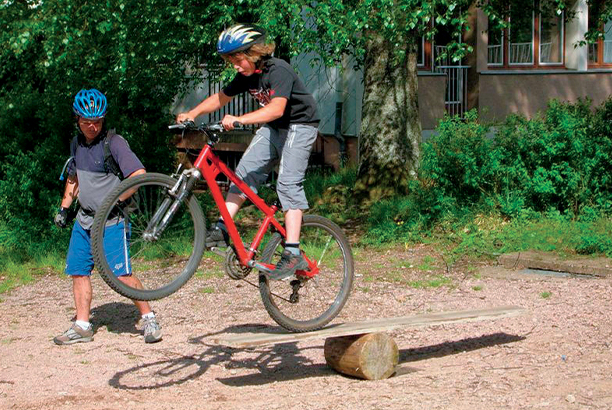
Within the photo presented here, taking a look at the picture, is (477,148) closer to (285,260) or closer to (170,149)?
(170,149)

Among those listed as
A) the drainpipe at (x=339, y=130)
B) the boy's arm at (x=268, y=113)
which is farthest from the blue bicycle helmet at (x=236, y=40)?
the drainpipe at (x=339, y=130)

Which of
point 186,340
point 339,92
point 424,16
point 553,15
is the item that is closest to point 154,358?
point 186,340

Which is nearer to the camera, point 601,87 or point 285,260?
point 285,260

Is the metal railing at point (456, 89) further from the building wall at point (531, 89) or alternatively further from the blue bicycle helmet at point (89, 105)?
the blue bicycle helmet at point (89, 105)

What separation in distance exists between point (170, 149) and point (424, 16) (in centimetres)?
395

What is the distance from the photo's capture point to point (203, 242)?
6.11 metres

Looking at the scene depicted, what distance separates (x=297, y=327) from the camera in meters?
6.86

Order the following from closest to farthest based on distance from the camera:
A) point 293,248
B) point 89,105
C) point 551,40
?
point 293,248, point 89,105, point 551,40

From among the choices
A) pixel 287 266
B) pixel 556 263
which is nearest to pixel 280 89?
pixel 287 266

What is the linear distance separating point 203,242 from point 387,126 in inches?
338

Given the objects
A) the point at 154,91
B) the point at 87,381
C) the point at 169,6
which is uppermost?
the point at 169,6

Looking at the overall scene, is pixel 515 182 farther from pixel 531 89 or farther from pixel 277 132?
pixel 531 89

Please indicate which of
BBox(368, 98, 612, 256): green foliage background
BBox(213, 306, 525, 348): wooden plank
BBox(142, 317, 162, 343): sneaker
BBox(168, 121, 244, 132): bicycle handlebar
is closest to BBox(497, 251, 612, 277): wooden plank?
BBox(368, 98, 612, 256): green foliage background

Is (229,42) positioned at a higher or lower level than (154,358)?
higher
